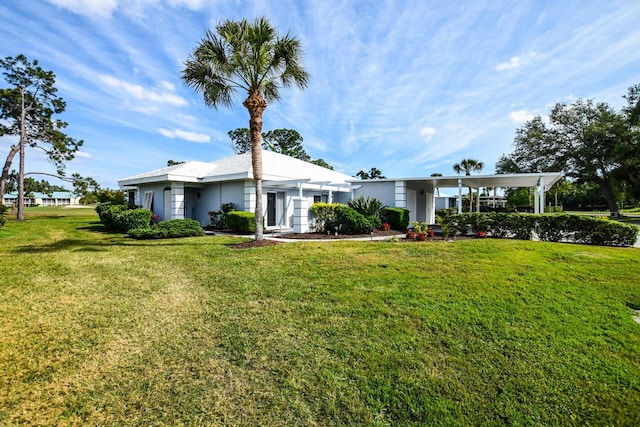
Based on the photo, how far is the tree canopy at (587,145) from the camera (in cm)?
2761

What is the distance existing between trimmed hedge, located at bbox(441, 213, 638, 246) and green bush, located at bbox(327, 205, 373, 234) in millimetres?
3416

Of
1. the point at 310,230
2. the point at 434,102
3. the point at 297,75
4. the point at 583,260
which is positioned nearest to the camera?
the point at 583,260

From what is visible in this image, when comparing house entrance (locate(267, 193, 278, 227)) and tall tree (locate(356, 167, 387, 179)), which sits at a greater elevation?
tall tree (locate(356, 167, 387, 179))

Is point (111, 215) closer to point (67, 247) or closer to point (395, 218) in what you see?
point (67, 247)

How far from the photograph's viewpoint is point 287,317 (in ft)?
15.0

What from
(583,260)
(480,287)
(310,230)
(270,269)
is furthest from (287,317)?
(310,230)

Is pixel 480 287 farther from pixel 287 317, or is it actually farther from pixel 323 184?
pixel 323 184

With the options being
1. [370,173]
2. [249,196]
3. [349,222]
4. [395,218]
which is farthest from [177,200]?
[370,173]

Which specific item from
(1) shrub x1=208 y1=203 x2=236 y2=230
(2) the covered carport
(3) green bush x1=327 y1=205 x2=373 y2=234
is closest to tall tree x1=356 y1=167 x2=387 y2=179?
(2) the covered carport

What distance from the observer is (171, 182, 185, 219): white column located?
16.5 m

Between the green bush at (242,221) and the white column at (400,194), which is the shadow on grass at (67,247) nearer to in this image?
the green bush at (242,221)

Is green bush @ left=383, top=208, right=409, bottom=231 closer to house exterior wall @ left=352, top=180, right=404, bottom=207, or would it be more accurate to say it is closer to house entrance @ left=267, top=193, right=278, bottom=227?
house exterior wall @ left=352, top=180, right=404, bottom=207

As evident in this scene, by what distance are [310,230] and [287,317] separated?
10.8m

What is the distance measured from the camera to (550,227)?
11.0 m
